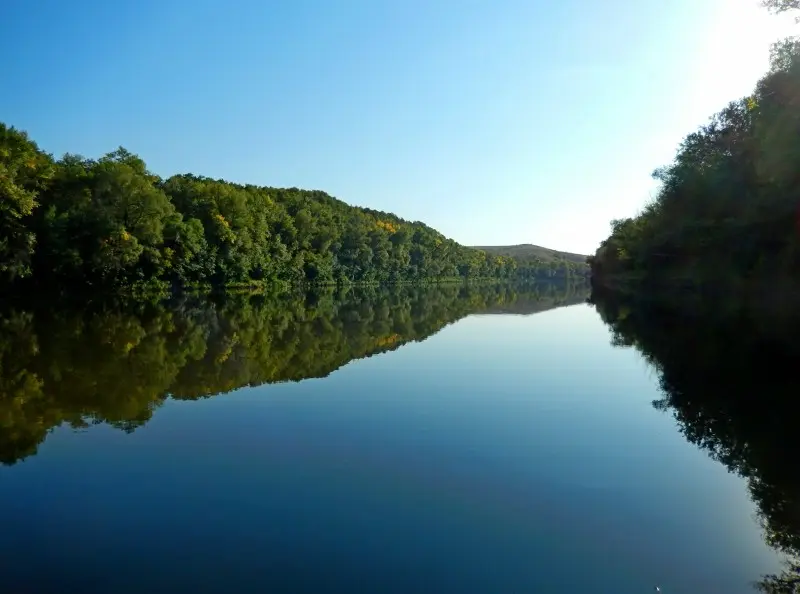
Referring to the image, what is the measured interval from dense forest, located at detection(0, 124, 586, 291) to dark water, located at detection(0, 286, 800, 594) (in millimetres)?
41072

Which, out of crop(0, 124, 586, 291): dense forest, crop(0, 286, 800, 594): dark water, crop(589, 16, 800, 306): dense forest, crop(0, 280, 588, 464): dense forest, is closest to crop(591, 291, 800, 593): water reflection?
crop(0, 286, 800, 594): dark water

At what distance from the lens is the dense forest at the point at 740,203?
29.8 metres

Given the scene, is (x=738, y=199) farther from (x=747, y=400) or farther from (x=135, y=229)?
(x=135, y=229)

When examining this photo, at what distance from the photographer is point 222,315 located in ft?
135

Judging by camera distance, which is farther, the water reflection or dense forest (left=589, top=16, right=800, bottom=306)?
dense forest (left=589, top=16, right=800, bottom=306)

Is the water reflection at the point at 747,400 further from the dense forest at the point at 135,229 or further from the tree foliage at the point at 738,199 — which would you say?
the dense forest at the point at 135,229

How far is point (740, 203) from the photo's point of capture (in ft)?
134

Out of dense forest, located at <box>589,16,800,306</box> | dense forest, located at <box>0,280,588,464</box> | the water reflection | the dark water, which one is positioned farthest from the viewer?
dense forest, located at <box>589,16,800,306</box>

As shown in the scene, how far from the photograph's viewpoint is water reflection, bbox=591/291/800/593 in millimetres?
8188

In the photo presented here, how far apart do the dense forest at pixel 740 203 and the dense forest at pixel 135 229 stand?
53101 millimetres

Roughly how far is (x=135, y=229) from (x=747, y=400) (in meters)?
61.5

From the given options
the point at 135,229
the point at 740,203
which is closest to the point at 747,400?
the point at 740,203

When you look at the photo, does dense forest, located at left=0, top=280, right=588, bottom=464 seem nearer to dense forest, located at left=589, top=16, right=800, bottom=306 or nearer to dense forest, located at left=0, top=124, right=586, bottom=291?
dense forest, located at left=0, top=124, right=586, bottom=291

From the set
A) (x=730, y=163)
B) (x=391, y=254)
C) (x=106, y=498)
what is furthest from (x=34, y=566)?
(x=391, y=254)
